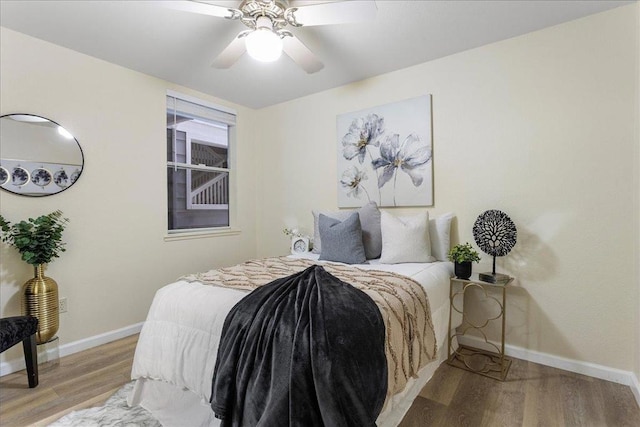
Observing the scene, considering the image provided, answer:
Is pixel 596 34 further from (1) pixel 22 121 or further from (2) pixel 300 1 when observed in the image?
(1) pixel 22 121

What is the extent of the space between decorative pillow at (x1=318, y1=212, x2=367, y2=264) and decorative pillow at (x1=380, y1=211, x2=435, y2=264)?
8.5 inches

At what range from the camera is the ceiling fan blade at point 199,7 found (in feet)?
5.34

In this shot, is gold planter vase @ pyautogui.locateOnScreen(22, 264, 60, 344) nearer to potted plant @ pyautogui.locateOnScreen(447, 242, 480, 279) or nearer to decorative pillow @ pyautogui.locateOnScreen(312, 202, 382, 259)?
decorative pillow @ pyautogui.locateOnScreen(312, 202, 382, 259)

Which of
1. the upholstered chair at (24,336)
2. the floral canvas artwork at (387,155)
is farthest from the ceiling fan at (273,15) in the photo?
the upholstered chair at (24,336)

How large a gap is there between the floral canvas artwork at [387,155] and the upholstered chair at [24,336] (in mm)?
2635

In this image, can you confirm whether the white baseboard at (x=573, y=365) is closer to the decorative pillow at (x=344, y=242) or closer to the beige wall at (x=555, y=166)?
the beige wall at (x=555, y=166)

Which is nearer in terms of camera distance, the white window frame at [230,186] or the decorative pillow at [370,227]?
the decorative pillow at [370,227]

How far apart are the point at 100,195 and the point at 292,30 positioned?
7.08 feet

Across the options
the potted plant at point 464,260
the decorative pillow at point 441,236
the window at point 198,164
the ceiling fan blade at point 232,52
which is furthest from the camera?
the window at point 198,164

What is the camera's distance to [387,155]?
2.95 metres

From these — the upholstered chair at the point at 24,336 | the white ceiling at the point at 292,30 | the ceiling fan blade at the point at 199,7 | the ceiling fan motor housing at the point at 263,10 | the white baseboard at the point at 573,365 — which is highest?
the white ceiling at the point at 292,30

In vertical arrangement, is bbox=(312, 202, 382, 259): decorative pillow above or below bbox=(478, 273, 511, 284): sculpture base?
above

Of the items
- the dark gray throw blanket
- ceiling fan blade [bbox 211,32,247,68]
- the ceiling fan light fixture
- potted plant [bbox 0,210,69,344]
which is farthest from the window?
the dark gray throw blanket

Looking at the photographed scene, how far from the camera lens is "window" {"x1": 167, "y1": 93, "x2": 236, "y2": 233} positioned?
3354 millimetres
